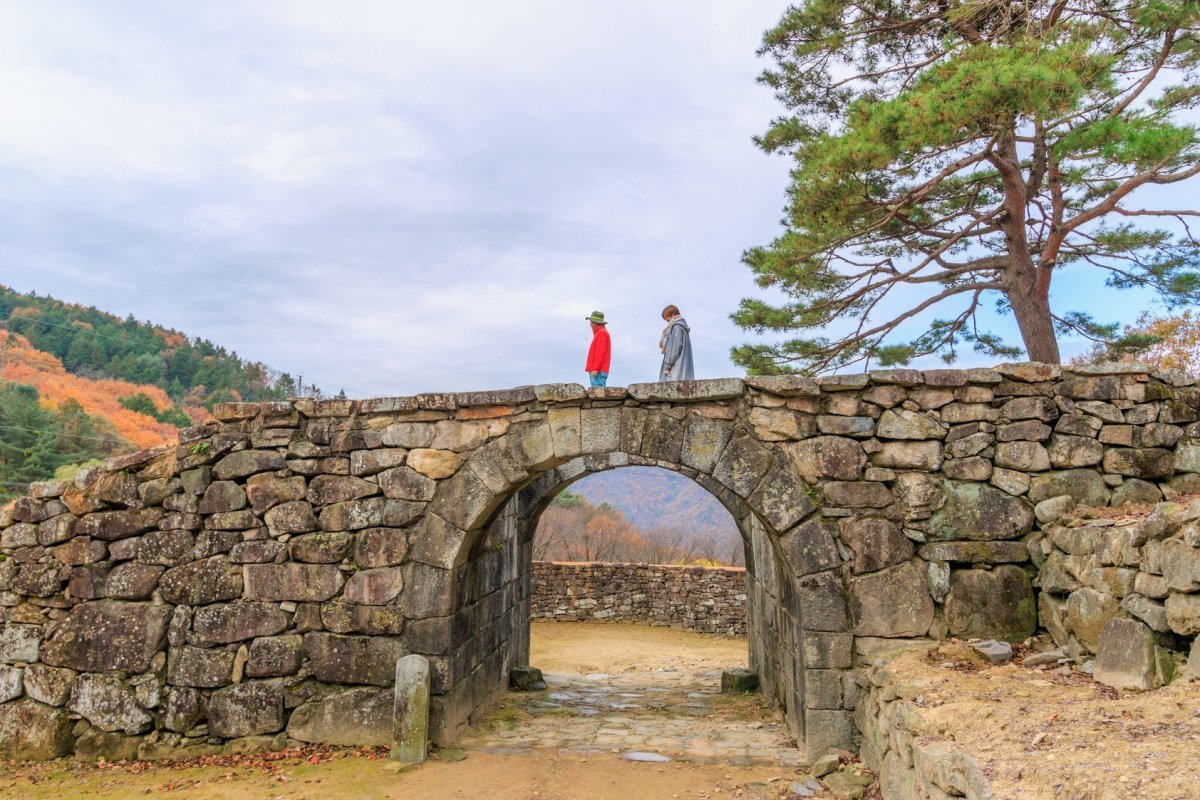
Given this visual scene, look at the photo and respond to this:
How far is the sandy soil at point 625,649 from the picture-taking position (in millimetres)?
11508

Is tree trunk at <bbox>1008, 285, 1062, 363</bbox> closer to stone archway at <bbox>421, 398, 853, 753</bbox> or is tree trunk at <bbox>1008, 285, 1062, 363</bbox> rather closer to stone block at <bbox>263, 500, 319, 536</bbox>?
stone archway at <bbox>421, 398, 853, 753</bbox>

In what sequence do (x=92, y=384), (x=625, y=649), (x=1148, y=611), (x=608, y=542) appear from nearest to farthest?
(x=1148, y=611), (x=625, y=649), (x=608, y=542), (x=92, y=384)

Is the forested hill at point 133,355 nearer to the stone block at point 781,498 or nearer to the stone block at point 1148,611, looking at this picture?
the stone block at point 781,498

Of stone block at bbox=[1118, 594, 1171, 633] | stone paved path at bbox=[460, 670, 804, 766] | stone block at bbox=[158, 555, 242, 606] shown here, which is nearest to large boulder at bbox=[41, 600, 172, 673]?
stone block at bbox=[158, 555, 242, 606]

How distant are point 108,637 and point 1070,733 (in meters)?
6.74

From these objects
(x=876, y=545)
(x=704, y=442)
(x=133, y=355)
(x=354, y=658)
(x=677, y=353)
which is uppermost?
(x=133, y=355)

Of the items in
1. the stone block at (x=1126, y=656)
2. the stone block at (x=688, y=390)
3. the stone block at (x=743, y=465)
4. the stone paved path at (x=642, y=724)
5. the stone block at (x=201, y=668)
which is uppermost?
the stone block at (x=688, y=390)

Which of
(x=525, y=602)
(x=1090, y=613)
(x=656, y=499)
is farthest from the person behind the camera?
(x=656, y=499)

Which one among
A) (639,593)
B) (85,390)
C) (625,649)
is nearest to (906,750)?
(625,649)

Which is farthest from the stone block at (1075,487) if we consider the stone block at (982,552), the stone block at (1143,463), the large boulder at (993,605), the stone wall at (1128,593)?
the large boulder at (993,605)

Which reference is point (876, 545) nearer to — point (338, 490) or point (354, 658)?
point (354, 658)

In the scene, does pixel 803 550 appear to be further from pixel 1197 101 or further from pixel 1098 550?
pixel 1197 101

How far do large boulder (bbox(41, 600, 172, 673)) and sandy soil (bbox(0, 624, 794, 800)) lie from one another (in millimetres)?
771

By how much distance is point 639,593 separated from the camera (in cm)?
1579
